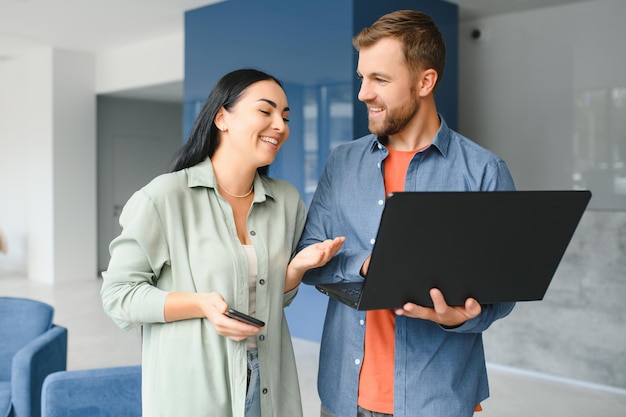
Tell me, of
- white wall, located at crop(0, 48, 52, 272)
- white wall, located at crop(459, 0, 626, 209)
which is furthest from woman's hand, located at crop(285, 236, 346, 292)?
white wall, located at crop(0, 48, 52, 272)

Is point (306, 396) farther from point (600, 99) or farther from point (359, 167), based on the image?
point (600, 99)

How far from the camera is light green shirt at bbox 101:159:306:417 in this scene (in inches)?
63.1

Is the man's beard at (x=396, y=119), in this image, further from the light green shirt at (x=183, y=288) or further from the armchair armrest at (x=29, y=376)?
the armchair armrest at (x=29, y=376)

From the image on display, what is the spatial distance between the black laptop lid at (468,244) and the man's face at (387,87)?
435mm

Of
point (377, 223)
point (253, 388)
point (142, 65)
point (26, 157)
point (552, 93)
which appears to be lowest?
point (253, 388)

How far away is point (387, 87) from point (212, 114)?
467 mm

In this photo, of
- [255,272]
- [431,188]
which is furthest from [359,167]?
[255,272]

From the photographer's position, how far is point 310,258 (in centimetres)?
168

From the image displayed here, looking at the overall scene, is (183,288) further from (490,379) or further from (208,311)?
(490,379)

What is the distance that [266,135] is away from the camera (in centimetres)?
174

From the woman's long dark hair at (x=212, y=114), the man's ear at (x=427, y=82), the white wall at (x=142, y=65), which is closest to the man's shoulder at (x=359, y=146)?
the man's ear at (x=427, y=82)

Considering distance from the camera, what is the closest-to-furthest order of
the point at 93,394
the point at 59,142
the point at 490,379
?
1. the point at 93,394
2. the point at 490,379
3. the point at 59,142

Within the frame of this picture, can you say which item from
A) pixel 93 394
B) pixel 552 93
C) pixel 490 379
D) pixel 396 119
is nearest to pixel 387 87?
pixel 396 119

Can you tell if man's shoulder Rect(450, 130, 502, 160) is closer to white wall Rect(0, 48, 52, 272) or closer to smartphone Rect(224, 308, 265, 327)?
smartphone Rect(224, 308, 265, 327)
